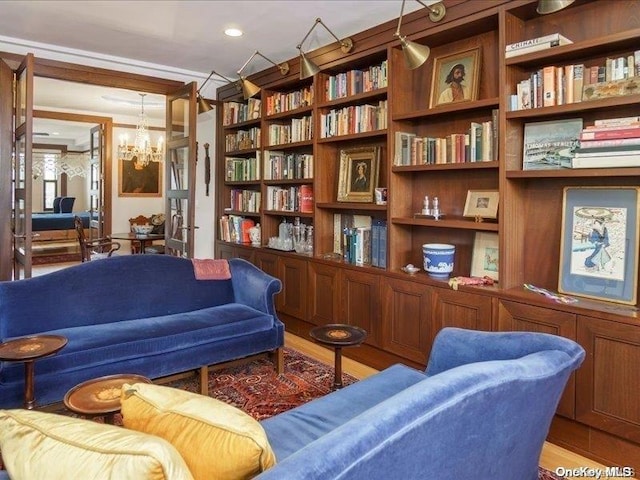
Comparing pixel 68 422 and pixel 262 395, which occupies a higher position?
pixel 68 422

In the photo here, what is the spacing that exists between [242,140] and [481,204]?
2.93 m

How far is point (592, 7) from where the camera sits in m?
2.51

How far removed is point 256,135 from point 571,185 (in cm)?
312

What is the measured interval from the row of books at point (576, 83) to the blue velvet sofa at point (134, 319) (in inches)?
80.0

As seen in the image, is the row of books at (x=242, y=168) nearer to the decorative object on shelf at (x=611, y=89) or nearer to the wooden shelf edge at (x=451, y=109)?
the wooden shelf edge at (x=451, y=109)

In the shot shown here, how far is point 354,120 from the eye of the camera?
3.71m

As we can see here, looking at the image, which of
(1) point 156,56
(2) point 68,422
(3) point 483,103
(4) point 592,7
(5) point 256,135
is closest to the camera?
(2) point 68,422

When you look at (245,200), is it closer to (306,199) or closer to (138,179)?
(306,199)

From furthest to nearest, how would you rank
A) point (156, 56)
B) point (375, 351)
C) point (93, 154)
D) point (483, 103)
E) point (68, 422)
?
point (93, 154) < point (156, 56) < point (375, 351) < point (483, 103) < point (68, 422)

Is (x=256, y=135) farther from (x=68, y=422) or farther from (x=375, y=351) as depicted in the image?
(x=68, y=422)

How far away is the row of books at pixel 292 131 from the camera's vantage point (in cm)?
416

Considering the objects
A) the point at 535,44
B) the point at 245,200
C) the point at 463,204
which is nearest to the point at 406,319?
the point at 463,204

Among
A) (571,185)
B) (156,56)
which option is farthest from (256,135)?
(571,185)

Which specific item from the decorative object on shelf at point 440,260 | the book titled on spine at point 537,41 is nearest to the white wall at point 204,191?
the decorative object on shelf at point 440,260
